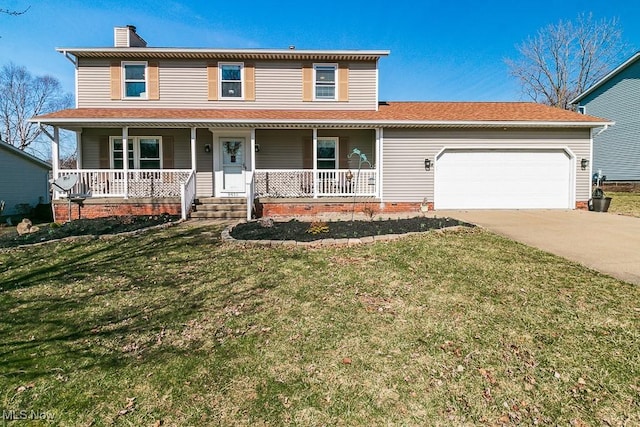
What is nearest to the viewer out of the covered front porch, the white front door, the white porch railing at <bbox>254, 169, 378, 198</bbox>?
the white porch railing at <bbox>254, 169, 378, 198</bbox>

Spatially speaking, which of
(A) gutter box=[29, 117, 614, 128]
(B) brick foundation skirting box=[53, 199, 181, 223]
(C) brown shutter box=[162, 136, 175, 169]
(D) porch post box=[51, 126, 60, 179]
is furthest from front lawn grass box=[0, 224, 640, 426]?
(C) brown shutter box=[162, 136, 175, 169]

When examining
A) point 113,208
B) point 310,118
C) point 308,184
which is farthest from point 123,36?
point 308,184

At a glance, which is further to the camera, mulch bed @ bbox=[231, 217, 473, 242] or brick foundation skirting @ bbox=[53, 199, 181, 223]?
brick foundation skirting @ bbox=[53, 199, 181, 223]

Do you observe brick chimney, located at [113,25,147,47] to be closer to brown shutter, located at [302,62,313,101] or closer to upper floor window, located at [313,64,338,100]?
brown shutter, located at [302,62,313,101]

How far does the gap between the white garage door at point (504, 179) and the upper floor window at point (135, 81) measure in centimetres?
1083

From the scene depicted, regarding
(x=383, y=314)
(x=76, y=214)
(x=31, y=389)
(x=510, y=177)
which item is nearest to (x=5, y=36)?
(x=76, y=214)

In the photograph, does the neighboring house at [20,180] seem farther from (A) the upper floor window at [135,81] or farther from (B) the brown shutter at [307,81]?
(B) the brown shutter at [307,81]

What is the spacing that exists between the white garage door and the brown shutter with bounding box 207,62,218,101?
8.29m

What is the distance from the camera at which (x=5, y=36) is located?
6883 mm

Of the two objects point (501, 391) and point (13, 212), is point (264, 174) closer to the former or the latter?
point (501, 391)

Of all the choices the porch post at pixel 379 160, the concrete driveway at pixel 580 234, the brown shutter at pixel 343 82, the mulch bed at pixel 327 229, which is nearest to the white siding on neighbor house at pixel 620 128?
the concrete driveway at pixel 580 234

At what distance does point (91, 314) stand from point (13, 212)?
15954mm

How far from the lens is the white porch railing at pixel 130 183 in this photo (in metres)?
11.0

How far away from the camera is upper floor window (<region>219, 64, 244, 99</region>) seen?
12875 mm
